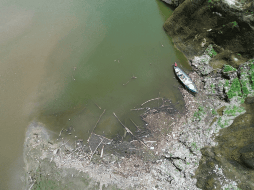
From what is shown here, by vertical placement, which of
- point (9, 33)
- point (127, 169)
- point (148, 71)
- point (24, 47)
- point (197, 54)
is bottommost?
point (127, 169)

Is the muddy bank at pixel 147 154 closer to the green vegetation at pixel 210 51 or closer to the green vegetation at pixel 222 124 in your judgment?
the green vegetation at pixel 222 124

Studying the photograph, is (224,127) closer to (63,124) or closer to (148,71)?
(148,71)

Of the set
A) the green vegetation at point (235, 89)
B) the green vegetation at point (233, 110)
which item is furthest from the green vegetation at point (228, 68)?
the green vegetation at point (233, 110)

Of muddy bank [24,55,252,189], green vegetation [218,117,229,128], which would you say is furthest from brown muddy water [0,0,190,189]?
green vegetation [218,117,229,128]

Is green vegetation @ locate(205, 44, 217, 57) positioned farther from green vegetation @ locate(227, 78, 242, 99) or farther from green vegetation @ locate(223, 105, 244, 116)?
green vegetation @ locate(223, 105, 244, 116)

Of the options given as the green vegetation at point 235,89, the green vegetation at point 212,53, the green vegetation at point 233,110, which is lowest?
the green vegetation at point 233,110

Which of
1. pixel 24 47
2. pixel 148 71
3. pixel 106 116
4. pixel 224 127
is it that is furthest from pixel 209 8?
pixel 24 47
